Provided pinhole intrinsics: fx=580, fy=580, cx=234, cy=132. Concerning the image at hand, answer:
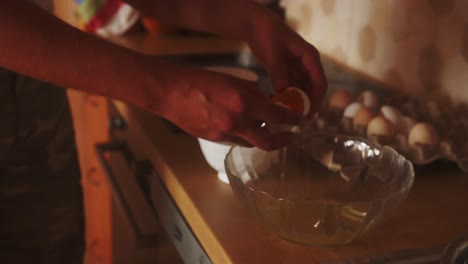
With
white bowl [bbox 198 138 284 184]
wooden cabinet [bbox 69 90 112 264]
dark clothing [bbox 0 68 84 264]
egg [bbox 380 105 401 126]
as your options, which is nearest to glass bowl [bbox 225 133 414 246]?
white bowl [bbox 198 138 284 184]

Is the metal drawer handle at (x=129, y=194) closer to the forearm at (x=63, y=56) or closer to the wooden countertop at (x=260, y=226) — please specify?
the wooden countertop at (x=260, y=226)

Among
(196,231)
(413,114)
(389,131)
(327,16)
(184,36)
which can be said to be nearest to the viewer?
(196,231)

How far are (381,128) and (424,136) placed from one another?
62mm

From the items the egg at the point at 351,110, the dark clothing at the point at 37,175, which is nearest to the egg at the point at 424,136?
the egg at the point at 351,110

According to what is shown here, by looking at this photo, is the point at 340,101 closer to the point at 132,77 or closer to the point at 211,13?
the point at 211,13


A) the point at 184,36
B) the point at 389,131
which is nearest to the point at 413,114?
the point at 389,131

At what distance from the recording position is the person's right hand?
62 centimetres

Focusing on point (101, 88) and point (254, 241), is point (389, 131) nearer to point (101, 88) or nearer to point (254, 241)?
point (254, 241)

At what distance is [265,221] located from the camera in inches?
26.8

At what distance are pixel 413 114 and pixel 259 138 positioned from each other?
424 millimetres

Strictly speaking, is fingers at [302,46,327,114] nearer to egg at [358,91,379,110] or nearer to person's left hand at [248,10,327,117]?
person's left hand at [248,10,327,117]

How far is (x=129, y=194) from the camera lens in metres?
1.15

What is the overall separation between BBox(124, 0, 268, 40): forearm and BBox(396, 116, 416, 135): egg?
0.27 m

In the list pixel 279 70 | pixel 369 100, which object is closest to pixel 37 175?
pixel 279 70
